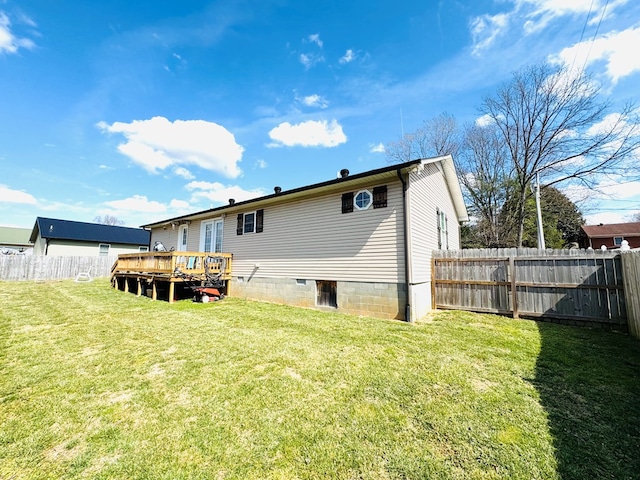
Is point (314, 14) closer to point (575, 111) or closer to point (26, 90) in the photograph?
point (26, 90)

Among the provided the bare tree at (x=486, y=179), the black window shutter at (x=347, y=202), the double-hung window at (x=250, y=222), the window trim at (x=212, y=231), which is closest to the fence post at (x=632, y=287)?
the black window shutter at (x=347, y=202)

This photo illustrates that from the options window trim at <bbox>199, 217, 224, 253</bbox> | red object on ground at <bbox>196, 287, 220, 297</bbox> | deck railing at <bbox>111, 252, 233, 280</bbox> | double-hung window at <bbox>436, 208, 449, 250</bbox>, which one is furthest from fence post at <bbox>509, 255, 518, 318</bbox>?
window trim at <bbox>199, 217, 224, 253</bbox>

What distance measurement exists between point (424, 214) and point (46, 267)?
69.7 ft

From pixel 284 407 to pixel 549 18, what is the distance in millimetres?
→ 12623

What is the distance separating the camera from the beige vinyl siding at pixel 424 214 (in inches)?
272

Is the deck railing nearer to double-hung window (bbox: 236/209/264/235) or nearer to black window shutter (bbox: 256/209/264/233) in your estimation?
double-hung window (bbox: 236/209/264/235)

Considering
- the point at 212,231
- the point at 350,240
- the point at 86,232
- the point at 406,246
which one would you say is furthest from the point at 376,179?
the point at 86,232

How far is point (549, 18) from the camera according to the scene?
26.9 ft

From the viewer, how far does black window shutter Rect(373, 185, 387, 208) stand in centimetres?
697

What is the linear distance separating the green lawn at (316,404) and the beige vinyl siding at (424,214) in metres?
2.19

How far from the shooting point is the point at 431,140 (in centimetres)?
2023

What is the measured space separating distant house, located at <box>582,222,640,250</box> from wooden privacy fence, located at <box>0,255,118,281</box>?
4308cm

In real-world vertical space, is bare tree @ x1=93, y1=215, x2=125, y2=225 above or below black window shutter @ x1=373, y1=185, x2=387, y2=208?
above

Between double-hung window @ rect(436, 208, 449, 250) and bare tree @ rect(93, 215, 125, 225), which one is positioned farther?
bare tree @ rect(93, 215, 125, 225)
